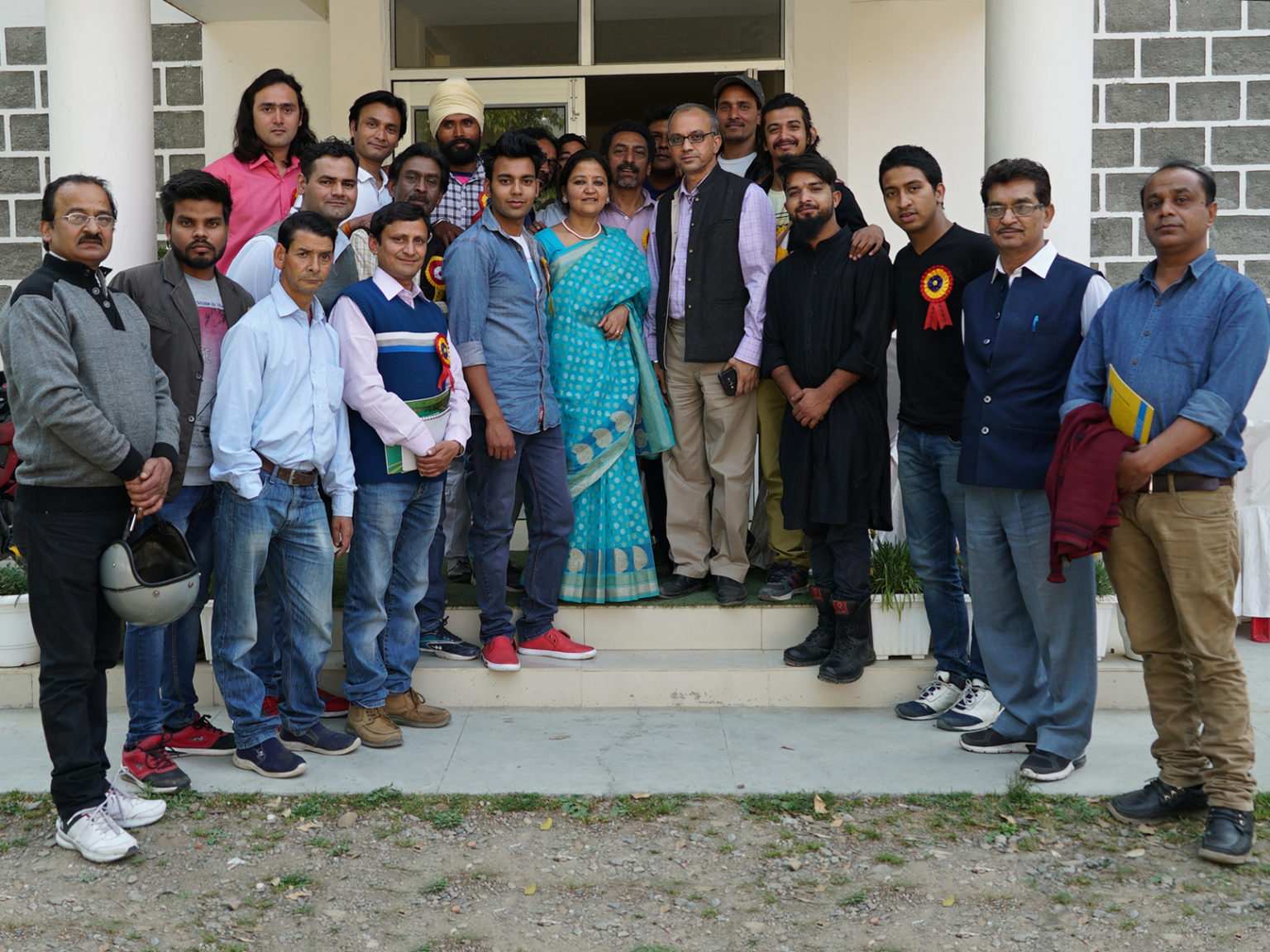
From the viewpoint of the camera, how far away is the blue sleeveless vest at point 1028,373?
159 inches

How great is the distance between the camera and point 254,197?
4867 millimetres

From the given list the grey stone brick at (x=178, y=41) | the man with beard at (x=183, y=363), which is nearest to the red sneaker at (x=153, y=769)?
the man with beard at (x=183, y=363)

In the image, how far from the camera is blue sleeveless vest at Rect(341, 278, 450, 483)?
4332 mm

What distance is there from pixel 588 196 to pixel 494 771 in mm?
2234

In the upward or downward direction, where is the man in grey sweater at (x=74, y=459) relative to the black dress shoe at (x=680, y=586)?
upward

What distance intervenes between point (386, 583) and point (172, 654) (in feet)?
2.42

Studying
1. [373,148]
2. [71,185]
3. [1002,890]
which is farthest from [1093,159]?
[71,185]

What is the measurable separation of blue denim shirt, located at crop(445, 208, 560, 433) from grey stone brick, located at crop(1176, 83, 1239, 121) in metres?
4.42

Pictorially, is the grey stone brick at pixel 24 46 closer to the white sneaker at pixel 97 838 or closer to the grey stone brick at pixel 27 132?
the grey stone brick at pixel 27 132

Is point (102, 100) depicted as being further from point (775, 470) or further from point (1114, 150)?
point (1114, 150)

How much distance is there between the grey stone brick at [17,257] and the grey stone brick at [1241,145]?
6821mm

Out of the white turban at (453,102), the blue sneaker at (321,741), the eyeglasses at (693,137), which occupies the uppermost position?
the white turban at (453,102)

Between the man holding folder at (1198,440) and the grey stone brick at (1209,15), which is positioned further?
the grey stone brick at (1209,15)

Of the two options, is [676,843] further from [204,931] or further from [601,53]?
[601,53]
